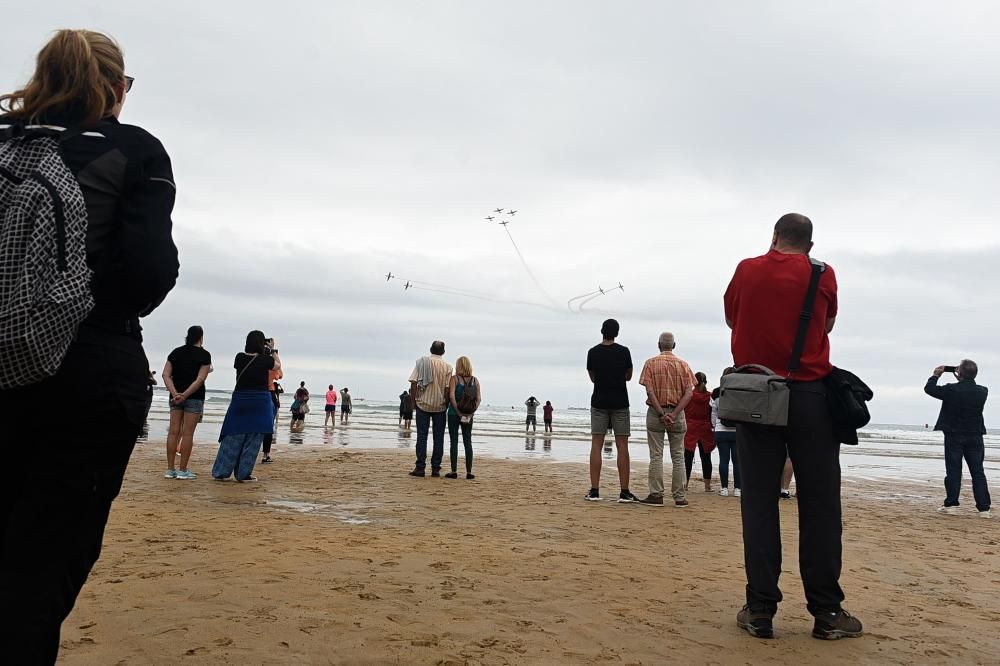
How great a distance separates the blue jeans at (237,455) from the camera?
9789mm

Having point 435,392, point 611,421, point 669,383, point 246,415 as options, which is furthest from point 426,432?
point 669,383

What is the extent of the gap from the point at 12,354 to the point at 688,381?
8401mm

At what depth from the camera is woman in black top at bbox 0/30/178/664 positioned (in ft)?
6.36

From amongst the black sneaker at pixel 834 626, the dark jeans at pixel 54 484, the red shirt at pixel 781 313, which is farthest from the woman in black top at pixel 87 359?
the black sneaker at pixel 834 626

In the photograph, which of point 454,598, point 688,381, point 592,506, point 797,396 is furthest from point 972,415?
point 454,598

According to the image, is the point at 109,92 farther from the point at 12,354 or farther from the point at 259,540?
the point at 259,540

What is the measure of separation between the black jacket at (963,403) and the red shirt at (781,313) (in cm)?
733

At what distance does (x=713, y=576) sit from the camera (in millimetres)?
5316

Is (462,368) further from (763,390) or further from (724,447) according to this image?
(763,390)

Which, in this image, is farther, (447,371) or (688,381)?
(447,371)

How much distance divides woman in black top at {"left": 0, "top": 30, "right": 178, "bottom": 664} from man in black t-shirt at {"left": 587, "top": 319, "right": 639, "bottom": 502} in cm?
744

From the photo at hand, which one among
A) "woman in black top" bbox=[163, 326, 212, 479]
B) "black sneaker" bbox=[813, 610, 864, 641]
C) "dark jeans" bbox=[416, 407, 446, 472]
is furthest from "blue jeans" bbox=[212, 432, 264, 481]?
"black sneaker" bbox=[813, 610, 864, 641]

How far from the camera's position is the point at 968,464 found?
1034 cm

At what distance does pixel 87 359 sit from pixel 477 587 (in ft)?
9.94
